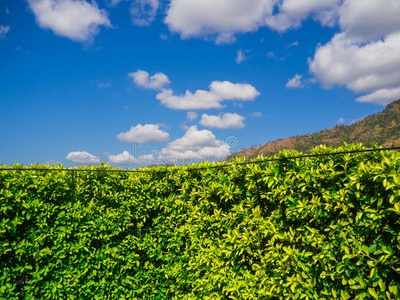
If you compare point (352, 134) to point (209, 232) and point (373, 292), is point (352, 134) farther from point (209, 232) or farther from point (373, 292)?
point (373, 292)

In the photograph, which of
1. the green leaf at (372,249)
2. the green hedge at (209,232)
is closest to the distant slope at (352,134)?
the green hedge at (209,232)

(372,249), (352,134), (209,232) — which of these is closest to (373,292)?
(372,249)

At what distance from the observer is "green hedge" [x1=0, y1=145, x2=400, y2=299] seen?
Answer: 3338 mm

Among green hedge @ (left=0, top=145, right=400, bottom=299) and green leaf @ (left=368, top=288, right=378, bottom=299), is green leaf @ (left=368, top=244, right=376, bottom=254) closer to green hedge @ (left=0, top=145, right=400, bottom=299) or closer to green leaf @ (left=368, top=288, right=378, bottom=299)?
green hedge @ (left=0, top=145, right=400, bottom=299)

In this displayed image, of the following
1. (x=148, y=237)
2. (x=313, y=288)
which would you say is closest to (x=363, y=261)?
(x=313, y=288)

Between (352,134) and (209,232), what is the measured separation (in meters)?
97.9

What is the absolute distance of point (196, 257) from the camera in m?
5.45

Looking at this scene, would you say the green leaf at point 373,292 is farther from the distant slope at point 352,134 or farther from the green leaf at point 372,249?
the distant slope at point 352,134

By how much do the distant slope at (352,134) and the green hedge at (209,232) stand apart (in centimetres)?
7774

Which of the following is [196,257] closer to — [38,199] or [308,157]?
[308,157]

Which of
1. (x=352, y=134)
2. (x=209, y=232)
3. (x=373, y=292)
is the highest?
(x=352, y=134)

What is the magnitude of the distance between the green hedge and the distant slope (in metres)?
77.7

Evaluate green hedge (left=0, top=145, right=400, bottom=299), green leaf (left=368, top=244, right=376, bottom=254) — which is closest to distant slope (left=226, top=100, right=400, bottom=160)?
green hedge (left=0, top=145, right=400, bottom=299)

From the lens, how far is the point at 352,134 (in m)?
89.9
